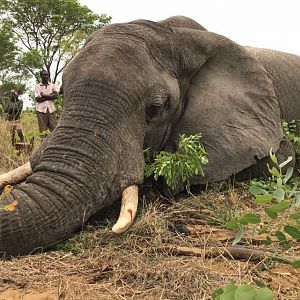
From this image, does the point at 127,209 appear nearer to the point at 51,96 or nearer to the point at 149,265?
the point at 149,265

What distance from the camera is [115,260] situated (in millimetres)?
3223

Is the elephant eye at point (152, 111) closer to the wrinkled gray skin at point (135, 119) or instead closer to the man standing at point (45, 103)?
the wrinkled gray skin at point (135, 119)

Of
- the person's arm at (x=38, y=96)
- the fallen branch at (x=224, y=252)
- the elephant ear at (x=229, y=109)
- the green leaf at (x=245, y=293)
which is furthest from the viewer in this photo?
the person's arm at (x=38, y=96)

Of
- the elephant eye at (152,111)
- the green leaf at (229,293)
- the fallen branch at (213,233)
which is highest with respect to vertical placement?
the green leaf at (229,293)

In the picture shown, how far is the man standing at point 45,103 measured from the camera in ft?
29.9

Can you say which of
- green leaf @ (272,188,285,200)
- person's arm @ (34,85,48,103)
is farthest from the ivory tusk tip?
person's arm @ (34,85,48,103)

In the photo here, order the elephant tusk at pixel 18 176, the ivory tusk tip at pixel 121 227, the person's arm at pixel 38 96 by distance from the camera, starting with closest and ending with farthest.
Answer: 1. the ivory tusk tip at pixel 121 227
2. the elephant tusk at pixel 18 176
3. the person's arm at pixel 38 96

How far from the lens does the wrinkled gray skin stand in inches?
134

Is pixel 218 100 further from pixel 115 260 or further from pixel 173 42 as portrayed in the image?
pixel 115 260

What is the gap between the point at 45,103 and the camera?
363 inches

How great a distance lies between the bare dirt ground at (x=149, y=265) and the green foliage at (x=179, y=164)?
27 centimetres

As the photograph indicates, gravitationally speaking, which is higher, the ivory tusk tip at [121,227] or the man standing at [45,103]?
the ivory tusk tip at [121,227]

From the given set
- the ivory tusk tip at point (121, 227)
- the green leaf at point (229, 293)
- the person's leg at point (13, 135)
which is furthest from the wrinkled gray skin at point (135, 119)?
the person's leg at point (13, 135)

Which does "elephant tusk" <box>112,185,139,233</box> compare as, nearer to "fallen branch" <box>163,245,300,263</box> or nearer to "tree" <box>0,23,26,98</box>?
"fallen branch" <box>163,245,300,263</box>
